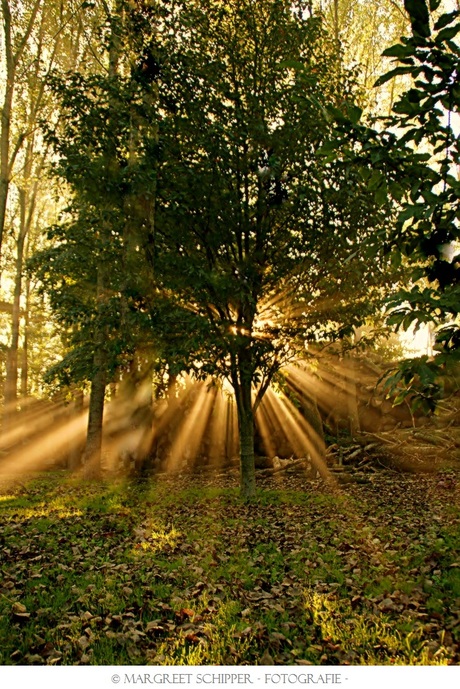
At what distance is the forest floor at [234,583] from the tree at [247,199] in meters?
3.43

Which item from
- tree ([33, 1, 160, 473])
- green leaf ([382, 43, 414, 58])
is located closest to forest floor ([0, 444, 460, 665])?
tree ([33, 1, 160, 473])

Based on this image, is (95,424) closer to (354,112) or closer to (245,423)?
(245,423)

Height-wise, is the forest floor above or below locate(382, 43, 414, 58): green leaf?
below

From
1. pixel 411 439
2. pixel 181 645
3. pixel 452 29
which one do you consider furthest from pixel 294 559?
pixel 411 439

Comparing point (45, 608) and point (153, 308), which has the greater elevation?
point (153, 308)

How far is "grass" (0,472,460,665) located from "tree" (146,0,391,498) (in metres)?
3.48

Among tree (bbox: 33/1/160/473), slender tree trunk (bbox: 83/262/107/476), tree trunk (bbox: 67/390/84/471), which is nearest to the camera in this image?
tree (bbox: 33/1/160/473)

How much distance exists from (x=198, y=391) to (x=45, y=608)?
16.8 metres

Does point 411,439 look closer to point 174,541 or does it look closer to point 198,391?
point 198,391

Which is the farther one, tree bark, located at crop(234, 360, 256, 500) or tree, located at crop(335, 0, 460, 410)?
tree bark, located at crop(234, 360, 256, 500)

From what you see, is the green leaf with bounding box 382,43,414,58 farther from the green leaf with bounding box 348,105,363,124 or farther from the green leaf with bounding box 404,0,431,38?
the green leaf with bounding box 348,105,363,124

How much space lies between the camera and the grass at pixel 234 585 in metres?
3.83

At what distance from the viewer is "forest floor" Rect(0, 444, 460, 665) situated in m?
3.83
